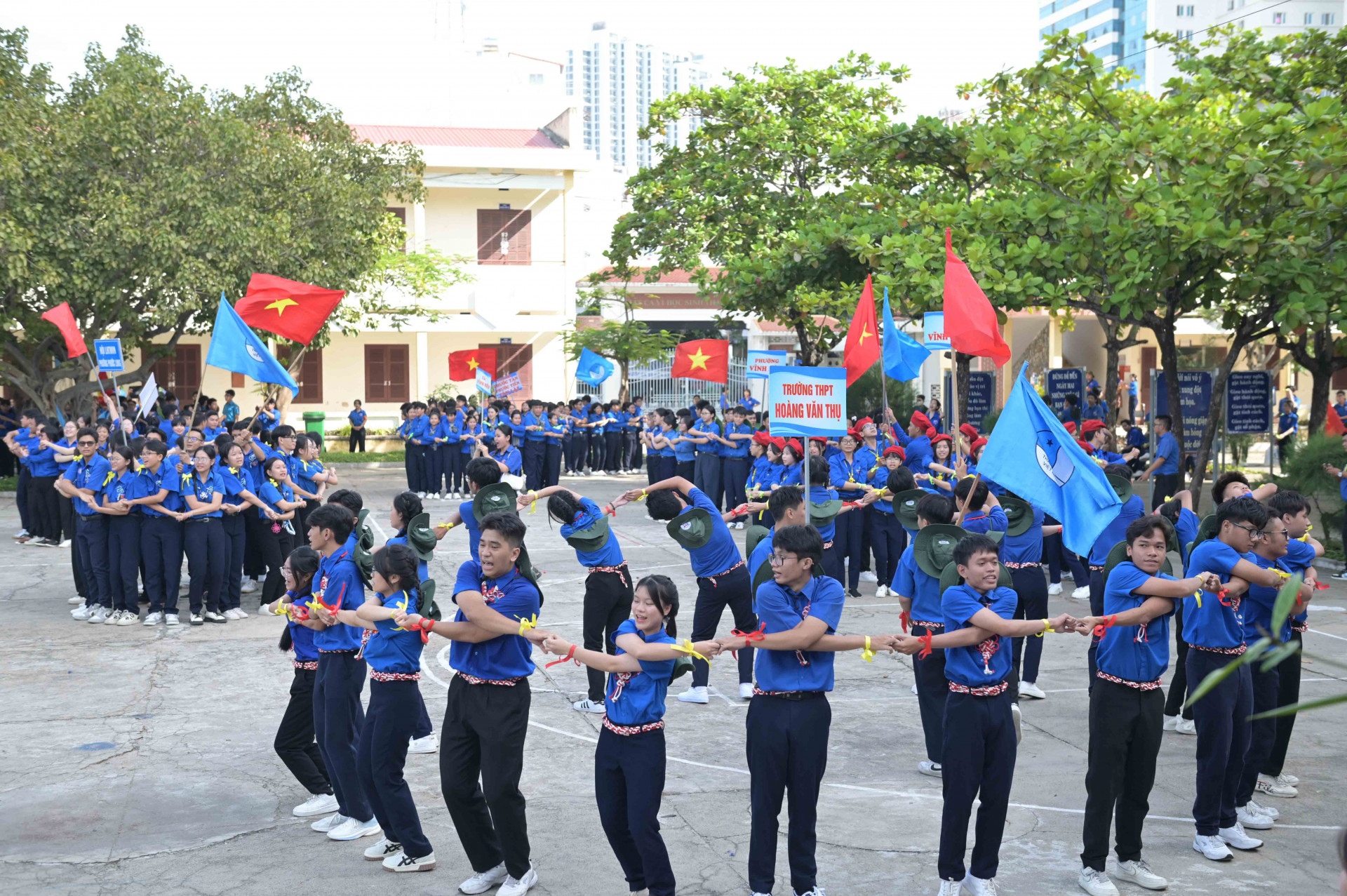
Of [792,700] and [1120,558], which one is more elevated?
[1120,558]

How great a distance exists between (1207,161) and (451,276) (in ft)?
86.4

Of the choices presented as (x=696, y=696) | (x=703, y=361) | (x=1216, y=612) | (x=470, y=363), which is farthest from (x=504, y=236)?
(x=1216, y=612)

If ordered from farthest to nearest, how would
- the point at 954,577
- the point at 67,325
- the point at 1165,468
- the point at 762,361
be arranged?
the point at 762,361, the point at 67,325, the point at 1165,468, the point at 954,577

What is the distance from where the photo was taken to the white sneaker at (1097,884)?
568 centimetres

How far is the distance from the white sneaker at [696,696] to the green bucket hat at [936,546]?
2614mm

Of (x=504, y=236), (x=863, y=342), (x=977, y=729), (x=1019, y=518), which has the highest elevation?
(x=504, y=236)

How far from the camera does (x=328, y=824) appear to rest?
660 centimetres

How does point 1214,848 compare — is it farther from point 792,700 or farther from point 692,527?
point 692,527

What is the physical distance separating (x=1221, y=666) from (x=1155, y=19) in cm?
11033

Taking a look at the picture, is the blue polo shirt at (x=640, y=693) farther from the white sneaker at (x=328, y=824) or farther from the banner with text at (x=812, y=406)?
the banner with text at (x=812, y=406)

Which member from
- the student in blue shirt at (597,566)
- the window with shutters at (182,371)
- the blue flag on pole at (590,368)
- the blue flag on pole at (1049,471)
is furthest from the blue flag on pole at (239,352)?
the window with shutters at (182,371)

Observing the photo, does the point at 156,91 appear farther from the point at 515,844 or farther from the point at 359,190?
the point at 515,844

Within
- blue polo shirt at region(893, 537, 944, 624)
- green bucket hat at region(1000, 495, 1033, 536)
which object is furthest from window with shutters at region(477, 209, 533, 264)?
blue polo shirt at region(893, 537, 944, 624)

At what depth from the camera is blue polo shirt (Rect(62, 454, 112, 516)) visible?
39.5 ft
